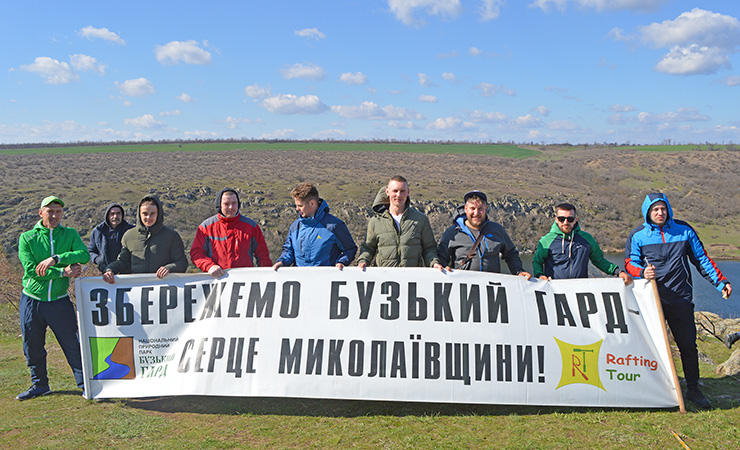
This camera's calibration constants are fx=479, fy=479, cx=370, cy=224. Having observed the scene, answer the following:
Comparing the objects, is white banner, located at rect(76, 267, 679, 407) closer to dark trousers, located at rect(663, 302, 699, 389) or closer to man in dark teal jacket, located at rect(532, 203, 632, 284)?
man in dark teal jacket, located at rect(532, 203, 632, 284)

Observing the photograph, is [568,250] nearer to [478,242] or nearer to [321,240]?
[478,242]

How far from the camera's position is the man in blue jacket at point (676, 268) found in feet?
17.9

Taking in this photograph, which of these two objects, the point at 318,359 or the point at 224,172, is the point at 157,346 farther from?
the point at 224,172

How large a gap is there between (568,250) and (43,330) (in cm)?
641

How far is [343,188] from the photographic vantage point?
1772 inches

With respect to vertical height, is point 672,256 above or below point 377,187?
above

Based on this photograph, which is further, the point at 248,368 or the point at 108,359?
the point at 108,359

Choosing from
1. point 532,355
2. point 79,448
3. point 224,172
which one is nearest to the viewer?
point 79,448

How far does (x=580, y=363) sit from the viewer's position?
527 centimetres

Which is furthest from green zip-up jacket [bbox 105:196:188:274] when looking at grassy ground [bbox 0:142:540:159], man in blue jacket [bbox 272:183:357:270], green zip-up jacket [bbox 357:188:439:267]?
grassy ground [bbox 0:142:540:159]

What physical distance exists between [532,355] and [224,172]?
55515 millimetres

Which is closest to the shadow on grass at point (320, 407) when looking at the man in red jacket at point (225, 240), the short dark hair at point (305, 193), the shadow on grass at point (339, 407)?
the shadow on grass at point (339, 407)

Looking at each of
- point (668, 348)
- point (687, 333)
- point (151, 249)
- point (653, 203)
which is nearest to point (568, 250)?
point (653, 203)

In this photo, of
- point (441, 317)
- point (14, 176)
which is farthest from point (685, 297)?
point (14, 176)
